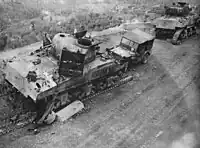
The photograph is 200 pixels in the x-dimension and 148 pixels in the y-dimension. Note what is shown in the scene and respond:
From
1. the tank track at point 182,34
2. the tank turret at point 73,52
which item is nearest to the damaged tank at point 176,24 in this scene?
the tank track at point 182,34

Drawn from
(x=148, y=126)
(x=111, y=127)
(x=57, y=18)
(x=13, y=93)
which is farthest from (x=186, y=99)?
(x=57, y=18)

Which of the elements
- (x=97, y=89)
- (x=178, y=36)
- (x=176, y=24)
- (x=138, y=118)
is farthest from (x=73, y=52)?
(x=176, y=24)

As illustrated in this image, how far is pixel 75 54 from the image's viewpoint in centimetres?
1337

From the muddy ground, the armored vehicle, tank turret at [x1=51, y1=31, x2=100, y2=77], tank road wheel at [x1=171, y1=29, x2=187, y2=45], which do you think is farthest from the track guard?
tank road wheel at [x1=171, y1=29, x2=187, y2=45]

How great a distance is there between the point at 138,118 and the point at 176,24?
12.5 m

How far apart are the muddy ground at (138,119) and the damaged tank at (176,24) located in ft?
17.7

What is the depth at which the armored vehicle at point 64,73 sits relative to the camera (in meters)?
12.9

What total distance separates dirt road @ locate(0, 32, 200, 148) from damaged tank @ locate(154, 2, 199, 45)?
5195 millimetres

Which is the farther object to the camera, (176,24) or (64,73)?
(176,24)

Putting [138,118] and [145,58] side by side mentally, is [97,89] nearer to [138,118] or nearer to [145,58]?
[138,118]

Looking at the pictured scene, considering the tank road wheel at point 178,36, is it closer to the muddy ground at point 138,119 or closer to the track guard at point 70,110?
the muddy ground at point 138,119

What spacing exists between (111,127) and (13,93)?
5.50 metres

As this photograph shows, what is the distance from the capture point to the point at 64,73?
44.3ft

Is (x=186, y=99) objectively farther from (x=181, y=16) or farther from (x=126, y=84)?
(x=181, y=16)
